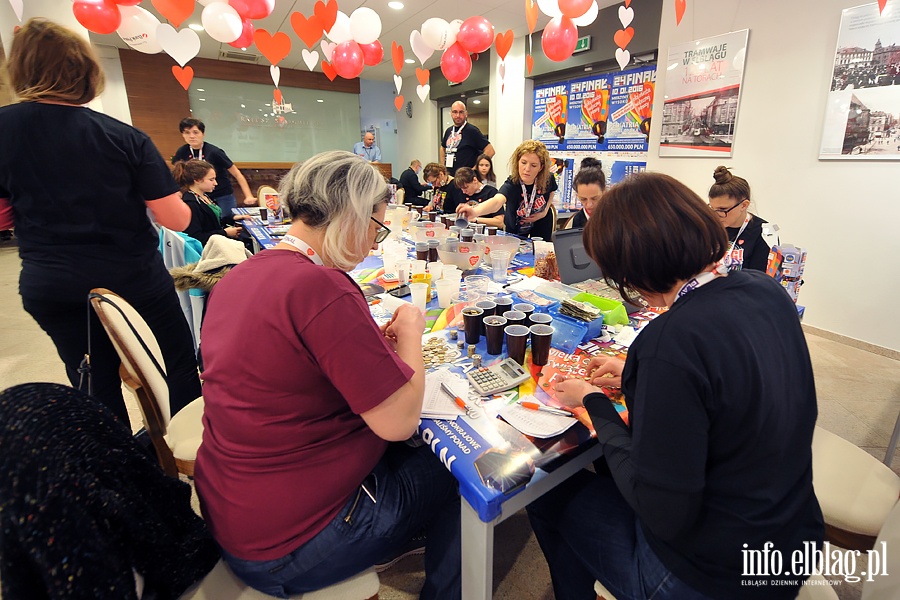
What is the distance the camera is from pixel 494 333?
1302mm

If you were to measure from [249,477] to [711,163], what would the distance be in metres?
4.48

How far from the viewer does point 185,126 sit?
430cm

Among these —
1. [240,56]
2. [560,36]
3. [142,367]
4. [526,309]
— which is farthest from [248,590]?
[240,56]

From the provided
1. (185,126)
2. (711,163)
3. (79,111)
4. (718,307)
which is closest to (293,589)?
(718,307)

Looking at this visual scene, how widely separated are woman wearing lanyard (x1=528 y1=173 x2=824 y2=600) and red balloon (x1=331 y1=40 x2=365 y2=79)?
4.84 metres

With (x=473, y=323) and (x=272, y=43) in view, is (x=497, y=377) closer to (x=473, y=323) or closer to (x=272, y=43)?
(x=473, y=323)

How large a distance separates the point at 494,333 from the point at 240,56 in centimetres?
845

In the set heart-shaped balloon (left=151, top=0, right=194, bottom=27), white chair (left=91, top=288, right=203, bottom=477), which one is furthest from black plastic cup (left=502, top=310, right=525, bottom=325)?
heart-shaped balloon (left=151, top=0, right=194, bottom=27)

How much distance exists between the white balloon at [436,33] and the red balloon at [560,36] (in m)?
1.01

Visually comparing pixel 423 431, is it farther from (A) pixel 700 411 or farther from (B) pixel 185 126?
(B) pixel 185 126

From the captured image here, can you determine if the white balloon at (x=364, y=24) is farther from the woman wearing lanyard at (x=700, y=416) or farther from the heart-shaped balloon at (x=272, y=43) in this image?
the woman wearing lanyard at (x=700, y=416)

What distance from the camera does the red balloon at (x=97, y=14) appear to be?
3.31 metres

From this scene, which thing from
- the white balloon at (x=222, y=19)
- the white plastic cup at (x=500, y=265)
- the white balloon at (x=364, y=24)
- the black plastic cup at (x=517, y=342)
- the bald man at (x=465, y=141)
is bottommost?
the black plastic cup at (x=517, y=342)

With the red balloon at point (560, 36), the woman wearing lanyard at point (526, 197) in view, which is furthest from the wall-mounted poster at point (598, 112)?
the woman wearing lanyard at point (526, 197)
